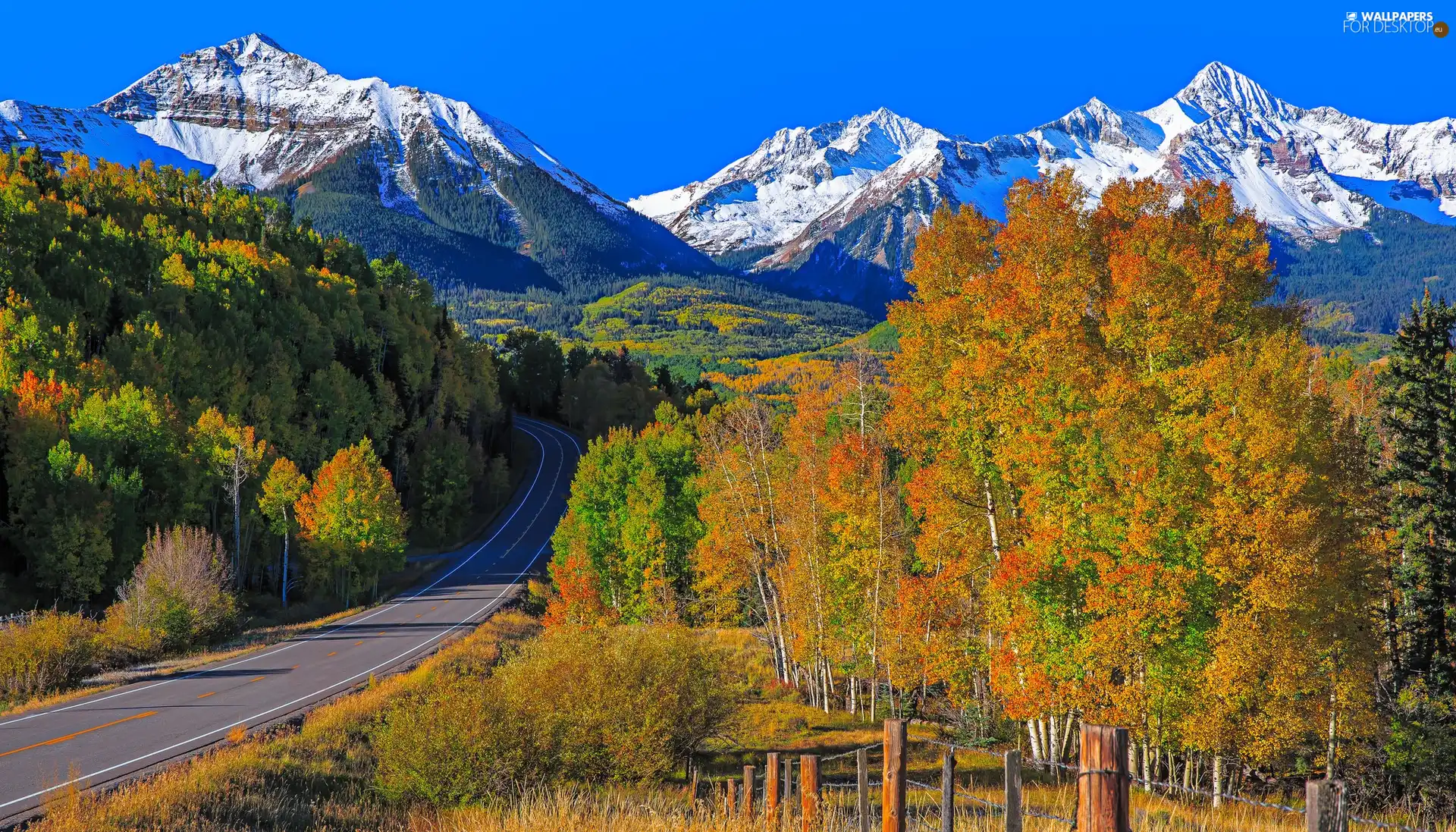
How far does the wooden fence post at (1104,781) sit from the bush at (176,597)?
125 ft

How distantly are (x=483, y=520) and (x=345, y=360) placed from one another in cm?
2056

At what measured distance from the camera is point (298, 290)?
3273 inches

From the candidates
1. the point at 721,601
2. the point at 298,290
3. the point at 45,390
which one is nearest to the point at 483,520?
the point at 298,290

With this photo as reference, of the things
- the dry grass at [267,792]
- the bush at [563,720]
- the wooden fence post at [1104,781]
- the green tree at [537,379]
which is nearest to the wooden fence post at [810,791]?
the wooden fence post at [1104,781]

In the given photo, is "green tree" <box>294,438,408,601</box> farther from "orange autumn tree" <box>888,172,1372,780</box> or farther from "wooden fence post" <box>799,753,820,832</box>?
"wooden fence post" <box>799,753,820,832</box>

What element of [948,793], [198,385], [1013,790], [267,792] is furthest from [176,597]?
[1013,790]

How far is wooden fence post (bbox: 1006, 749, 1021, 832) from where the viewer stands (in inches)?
305

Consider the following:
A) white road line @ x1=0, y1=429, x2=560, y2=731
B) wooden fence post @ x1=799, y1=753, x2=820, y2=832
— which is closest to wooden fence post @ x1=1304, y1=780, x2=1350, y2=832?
wooden fence post @ x1=799, y1=753, x2=820, y2=832

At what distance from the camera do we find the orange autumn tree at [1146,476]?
18328 millimetres

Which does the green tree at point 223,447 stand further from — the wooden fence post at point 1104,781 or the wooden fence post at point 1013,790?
the wooden fence post at point 1104,781

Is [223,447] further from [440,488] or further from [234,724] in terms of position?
[234,724]

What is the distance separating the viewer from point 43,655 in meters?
27.7

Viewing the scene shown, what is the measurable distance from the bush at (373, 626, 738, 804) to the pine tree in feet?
69.9

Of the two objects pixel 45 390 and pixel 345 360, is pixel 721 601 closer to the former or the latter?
pixel 45 390
